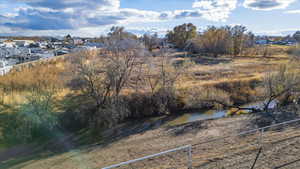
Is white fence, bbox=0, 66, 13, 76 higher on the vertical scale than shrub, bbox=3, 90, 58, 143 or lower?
higher

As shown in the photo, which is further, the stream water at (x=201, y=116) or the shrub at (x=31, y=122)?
the stream water at (x=201, y=116)

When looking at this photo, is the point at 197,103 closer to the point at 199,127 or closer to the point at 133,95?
the point at 199,127

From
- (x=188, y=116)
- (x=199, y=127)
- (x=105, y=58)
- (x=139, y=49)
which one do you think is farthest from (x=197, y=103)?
(x=105, y=58)

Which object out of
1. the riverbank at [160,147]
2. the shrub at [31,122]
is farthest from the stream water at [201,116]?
the shrub at [31,122]

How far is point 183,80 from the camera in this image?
28375mm

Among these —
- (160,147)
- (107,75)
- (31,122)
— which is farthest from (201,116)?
(31,122)

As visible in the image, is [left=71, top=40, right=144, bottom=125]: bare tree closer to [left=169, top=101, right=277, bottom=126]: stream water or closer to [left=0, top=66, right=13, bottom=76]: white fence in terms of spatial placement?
[left=169, top=101, right=277, bottom=126]: stream water

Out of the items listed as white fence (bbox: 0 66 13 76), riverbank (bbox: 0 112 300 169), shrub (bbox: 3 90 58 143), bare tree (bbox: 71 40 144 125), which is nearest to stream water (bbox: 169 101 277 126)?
riverbank (bbox: 0 112 300 169)

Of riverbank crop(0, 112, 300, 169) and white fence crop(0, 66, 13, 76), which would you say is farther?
white fence crop(0, 66, 13, 76)

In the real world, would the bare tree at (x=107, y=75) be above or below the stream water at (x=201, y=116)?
above

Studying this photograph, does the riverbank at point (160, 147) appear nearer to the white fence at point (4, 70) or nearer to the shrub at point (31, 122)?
the shrub at point (31, 122)

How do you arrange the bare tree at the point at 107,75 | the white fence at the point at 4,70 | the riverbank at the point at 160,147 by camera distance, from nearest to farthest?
1. the riverbank at the point at 160,147
2. the bare tree at the point at 107,75
3. the white fence at the point at 4,70

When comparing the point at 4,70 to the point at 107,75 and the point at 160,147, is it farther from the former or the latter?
the point at 160,147

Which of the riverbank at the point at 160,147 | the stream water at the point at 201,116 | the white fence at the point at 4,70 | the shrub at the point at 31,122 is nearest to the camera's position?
the riverbank at the point at 160,147
